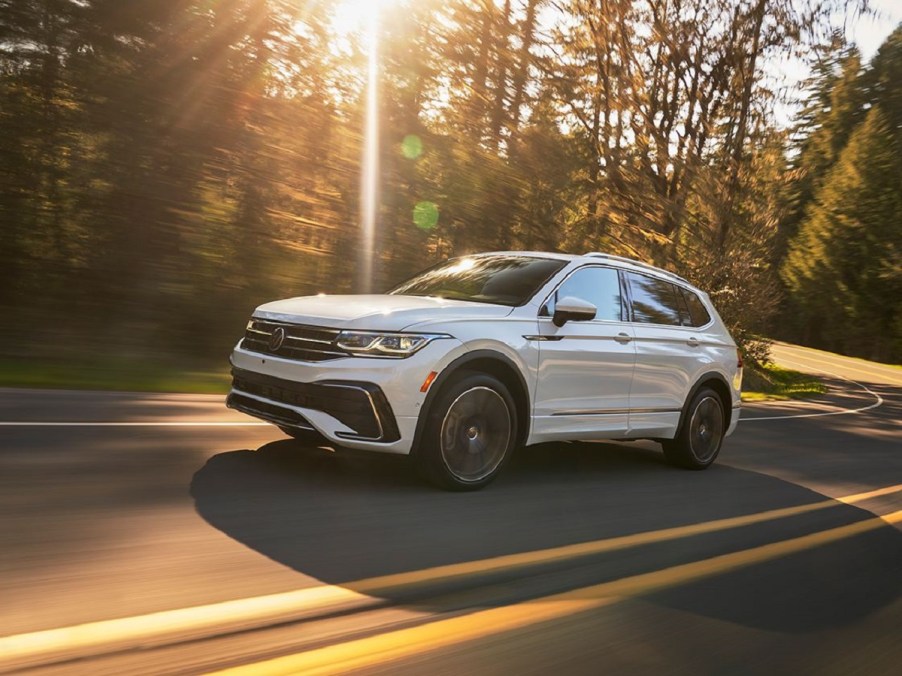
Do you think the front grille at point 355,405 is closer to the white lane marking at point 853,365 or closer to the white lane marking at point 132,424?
the white lane marking at point 132,424

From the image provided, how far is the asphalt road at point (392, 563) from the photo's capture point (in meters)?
3.47

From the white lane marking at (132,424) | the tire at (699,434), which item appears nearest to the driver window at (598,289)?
the tire at (699,434)

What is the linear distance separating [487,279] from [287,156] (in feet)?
Answer: 27.1

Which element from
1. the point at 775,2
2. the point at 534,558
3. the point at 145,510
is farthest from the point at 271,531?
the point at 775,2

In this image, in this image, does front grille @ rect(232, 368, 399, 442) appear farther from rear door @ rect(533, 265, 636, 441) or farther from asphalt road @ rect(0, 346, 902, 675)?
rear door @ rect(533, 265, 636, 441)

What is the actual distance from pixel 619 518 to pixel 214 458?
109 inches

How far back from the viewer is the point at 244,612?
3.66 m

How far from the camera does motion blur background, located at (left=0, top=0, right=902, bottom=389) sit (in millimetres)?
12445

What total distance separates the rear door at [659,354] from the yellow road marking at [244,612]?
2.39 m

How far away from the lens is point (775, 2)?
24156 millimetres

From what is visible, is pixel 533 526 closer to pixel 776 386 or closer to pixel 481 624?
pixel 481 624

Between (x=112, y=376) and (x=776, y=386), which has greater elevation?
(x=112, y=376)

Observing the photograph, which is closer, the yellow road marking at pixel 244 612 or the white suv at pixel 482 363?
the yellow road marking at pixel 244 612

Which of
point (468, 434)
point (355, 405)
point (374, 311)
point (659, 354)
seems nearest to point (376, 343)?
point (374, 311)
